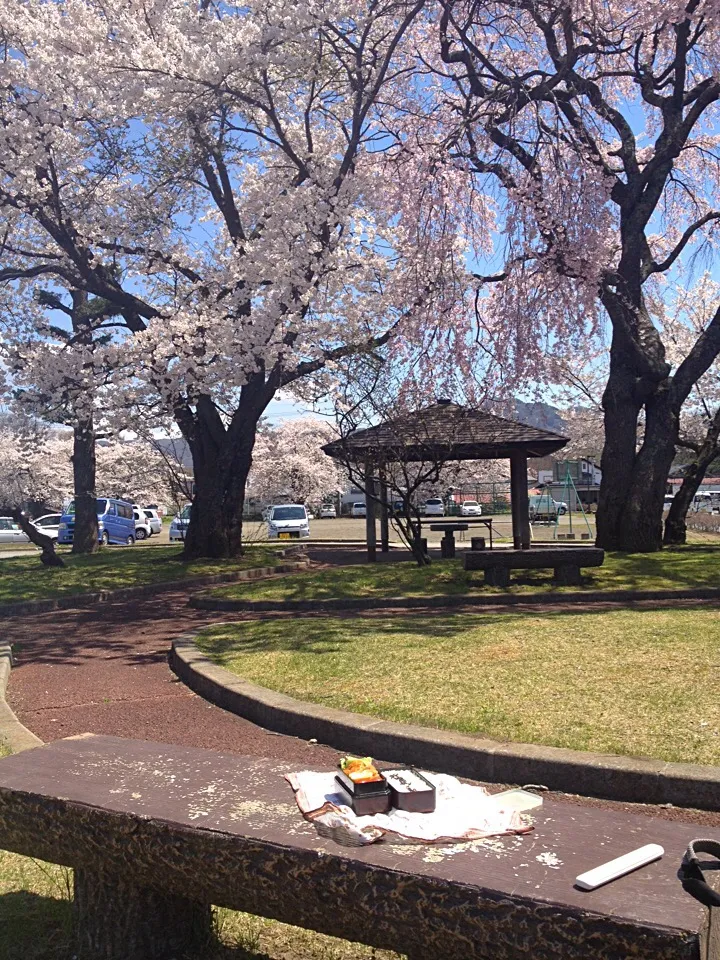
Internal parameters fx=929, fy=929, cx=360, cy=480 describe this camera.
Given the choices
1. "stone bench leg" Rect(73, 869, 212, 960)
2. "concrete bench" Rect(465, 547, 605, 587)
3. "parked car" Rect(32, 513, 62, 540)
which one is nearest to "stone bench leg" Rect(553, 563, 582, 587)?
"concrete bench" Rect(465, 547, 605, 587)

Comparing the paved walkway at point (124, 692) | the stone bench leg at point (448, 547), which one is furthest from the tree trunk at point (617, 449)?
the paved walkway at point (124, 692)

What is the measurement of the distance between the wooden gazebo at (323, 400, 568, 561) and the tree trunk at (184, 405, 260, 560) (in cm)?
215

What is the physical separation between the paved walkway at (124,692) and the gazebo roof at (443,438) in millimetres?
5793

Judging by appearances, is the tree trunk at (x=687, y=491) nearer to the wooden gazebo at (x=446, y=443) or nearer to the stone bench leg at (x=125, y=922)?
the wooden gazebo at (x=446, y=443)

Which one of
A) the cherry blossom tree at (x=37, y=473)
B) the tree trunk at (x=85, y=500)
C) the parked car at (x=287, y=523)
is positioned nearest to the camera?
the tree trunk at (x=85, y=500)

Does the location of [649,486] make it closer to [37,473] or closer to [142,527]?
[142,527]

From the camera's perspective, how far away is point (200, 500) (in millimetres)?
20188

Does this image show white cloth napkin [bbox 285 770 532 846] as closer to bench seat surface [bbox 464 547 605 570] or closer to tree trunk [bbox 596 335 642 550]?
bench seat surface [bbox 464 547 605 570]

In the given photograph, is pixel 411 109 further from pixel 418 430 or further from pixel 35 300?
pixel 35 300

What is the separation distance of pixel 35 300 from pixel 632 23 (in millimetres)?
15587

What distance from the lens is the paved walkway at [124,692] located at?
598 centimetres

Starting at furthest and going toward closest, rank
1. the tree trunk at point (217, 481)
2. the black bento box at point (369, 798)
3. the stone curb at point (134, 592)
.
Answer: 1. the tree trunk at point (217, 481)
2. the stone curb at point (134, 592)
3. the black bento box at point (369, 798)

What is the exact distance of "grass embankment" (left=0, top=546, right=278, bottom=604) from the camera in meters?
15.5

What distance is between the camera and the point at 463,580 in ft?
46.5
